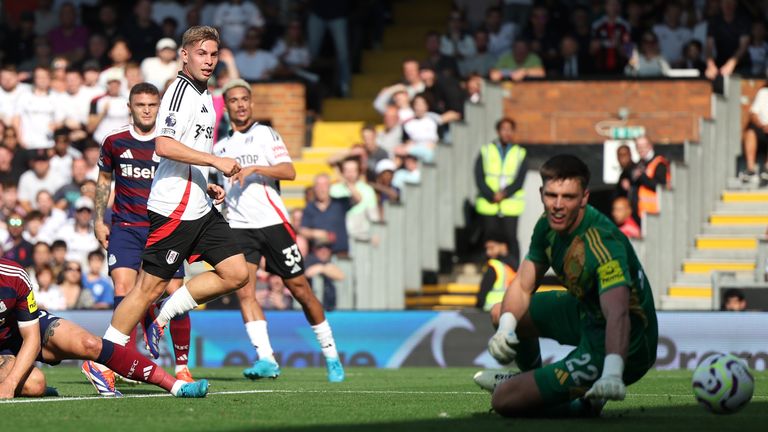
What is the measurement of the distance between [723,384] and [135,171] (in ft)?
17.6

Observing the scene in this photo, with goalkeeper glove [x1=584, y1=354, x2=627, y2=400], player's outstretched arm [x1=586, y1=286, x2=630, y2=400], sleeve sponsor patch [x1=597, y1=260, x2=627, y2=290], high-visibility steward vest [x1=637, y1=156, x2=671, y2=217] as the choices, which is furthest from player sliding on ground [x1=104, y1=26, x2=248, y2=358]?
high-visibility steward vest [x1=637, y1=156, x2=671, y2=217]

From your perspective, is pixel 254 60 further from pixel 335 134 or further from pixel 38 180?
pixel 38 180

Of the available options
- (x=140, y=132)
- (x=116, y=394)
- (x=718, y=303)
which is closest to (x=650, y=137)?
(x=718, y=303)

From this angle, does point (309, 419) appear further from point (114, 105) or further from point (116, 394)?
point (114, 105)

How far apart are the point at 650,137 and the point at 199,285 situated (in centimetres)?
1207

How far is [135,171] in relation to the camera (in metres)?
12.4

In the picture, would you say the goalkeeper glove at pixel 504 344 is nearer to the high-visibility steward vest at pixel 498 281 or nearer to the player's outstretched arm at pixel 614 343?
the player's outstretched arm at pixel 614 343

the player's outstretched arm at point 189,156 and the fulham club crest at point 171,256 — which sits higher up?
the player's outstretched arm at point 189,156

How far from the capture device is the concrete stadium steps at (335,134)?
24094 mm

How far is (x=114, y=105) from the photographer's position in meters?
23.0

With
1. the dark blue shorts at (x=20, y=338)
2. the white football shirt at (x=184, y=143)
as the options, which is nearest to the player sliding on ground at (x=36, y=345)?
the dark blue shorts at (x=20, y=338)

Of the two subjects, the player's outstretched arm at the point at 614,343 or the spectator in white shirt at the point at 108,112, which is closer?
the player's outstretched arm at the point at 614,343

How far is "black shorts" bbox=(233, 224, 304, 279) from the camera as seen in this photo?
13453mm

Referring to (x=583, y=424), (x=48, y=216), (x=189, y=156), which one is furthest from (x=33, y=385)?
(x=48, y=216)
